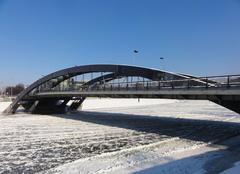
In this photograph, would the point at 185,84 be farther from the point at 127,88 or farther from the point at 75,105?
the point at 75,105

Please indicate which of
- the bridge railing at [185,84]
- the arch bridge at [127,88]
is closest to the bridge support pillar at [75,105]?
the arch bridge at [127,88]

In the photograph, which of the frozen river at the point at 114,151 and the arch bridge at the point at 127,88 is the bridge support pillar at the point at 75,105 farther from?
the frozen river at the point at 114,151

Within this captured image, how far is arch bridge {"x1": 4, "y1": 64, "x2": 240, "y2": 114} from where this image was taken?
24.7 meters

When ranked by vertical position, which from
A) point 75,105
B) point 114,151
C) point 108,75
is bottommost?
point 114,151

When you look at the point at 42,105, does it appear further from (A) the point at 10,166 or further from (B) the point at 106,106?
(A) the point at 10,166

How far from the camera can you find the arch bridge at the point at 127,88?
24.7m

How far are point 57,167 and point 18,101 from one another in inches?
1866

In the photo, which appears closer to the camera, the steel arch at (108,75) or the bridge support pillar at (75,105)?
the steel arch at (108,75)

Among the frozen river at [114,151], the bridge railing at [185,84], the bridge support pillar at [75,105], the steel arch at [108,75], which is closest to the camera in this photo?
the frozen river at [114,151]

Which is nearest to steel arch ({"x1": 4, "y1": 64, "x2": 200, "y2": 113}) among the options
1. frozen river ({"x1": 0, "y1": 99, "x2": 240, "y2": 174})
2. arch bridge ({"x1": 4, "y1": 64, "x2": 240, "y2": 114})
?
arch bridge ({"x1": 4, "y1": 64, "x2": 240, "y2": 114})

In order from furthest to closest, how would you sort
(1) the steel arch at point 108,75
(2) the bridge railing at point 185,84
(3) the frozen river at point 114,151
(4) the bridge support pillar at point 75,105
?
1. (4) the bridge support pillar at point 75,105
2. (1) the steel arch at point 108,75
3. (2) the bridge railing at point 185,84
4. (3) the frozen river at point 114,151

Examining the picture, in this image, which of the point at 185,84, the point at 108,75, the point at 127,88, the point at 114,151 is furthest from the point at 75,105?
the point at 114,151

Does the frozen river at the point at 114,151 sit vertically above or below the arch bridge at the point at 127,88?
below

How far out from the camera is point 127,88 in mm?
35375
